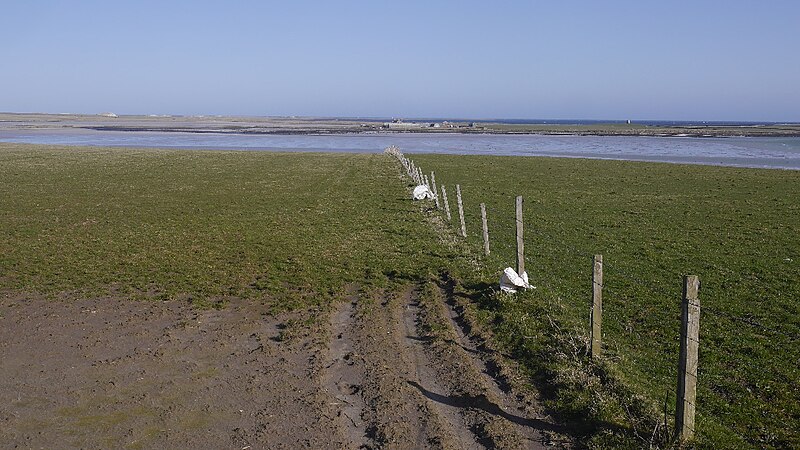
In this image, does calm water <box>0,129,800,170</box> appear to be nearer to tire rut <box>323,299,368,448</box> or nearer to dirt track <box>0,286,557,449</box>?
tire rut <box>323,299,368,448</box>

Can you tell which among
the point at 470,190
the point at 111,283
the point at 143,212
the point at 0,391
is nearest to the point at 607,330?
the point at 0,391

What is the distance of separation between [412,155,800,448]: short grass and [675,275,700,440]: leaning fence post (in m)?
0.24

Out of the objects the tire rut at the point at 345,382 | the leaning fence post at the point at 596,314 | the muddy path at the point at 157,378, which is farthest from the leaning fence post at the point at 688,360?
the muddy path at the point at 157,378

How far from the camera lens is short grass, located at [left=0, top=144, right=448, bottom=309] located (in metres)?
13.5

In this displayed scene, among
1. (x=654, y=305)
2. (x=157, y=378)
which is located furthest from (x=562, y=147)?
(x=157, y=378)

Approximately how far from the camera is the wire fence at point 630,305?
856 cm

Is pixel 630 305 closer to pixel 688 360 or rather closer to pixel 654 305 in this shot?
pixel 654 305

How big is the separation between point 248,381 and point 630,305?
265 inches

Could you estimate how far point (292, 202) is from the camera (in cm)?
2719

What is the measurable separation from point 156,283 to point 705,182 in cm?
3113

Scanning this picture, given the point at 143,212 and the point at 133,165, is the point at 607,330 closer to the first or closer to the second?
the point at 143,212

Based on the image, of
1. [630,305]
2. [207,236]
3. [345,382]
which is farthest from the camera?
[207,236]

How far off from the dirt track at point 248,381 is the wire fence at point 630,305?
6.16 ft

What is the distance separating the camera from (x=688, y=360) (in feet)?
20.9
